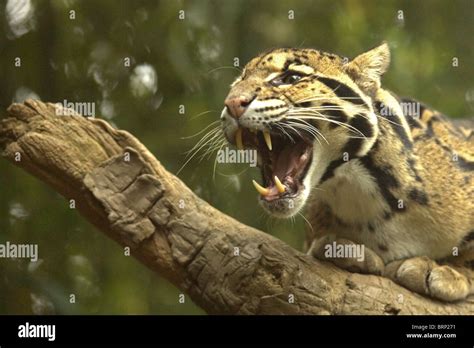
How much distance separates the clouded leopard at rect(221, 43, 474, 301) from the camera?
3.07m

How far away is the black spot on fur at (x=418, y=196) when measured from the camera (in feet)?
10.8

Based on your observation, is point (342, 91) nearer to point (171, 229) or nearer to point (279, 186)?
point (279, 186)

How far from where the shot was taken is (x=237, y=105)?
2.99 m

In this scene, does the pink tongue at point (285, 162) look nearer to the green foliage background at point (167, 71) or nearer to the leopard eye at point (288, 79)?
the leopard eye at point (288, 79)

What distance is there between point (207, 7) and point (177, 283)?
1963mm

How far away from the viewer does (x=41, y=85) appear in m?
4.25

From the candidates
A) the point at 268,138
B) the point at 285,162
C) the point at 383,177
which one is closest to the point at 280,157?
the point at 285,162

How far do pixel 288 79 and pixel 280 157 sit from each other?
0.33 meters

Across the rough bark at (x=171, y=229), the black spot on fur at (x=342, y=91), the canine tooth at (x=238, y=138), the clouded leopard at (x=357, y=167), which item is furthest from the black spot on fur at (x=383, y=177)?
the canine tooth at (x=238, y=138)

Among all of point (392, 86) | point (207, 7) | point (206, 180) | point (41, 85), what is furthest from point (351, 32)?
point (41, 85)

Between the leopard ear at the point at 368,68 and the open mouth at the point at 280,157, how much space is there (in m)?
0.39
